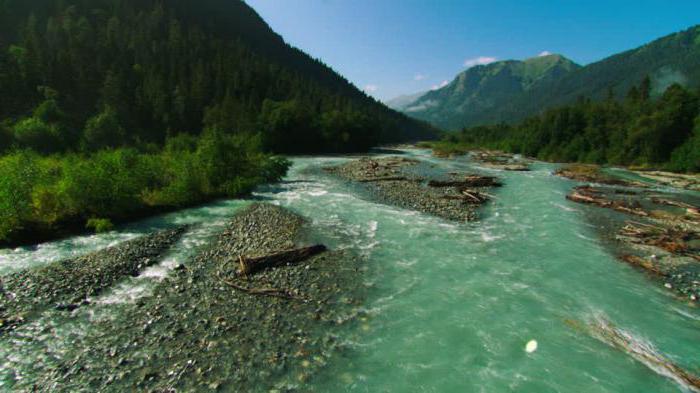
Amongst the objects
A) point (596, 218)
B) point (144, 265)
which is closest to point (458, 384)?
point (144, 265)

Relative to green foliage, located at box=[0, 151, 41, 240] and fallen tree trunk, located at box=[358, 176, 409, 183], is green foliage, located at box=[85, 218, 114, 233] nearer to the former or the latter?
green foliage, located at box=[0, 151, 41, 240]

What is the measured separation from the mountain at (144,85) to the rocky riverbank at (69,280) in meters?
34.9

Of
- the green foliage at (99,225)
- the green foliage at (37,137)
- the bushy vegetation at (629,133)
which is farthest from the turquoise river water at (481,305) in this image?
the bushy vegetation at (629,133)

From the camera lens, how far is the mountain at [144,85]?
2495 inches

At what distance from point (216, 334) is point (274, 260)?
4.98 meters

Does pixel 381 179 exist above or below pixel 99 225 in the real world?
above

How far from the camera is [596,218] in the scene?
23.1 m

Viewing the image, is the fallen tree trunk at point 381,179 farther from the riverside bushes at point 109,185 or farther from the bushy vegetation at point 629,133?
the bushy vegetation at point 629,133

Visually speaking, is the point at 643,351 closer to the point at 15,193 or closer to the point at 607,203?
the point at 607,203

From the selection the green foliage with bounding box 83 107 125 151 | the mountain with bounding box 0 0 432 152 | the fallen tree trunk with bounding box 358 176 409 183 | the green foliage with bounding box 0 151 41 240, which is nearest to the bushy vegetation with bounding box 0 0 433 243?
the green foliage with bounding box 0 151 41 240

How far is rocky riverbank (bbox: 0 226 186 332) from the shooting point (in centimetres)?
1010

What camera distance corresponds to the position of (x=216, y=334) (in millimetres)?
9000

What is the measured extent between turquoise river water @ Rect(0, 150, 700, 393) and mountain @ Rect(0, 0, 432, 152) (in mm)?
36770

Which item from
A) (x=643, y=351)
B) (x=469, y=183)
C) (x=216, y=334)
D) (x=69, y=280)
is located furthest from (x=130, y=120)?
(x=643, y=351)
